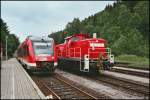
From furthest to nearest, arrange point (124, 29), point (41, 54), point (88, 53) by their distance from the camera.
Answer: point (124, 29), point (41, 54), point (88, 53)

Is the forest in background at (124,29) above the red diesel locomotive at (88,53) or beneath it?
above

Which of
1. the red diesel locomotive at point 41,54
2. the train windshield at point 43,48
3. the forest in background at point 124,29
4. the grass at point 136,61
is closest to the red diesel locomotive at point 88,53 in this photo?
the red diesel locomotive at point 41,54

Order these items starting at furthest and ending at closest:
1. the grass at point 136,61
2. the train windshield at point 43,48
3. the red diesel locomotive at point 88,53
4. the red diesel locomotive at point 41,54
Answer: the grass at point 136,61
the train windshield at point 43,48
the red diesel locomotive at point 41,54
the red diesel locomotive at point 88,53

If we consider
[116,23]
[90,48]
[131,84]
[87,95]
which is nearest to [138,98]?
[87,95]

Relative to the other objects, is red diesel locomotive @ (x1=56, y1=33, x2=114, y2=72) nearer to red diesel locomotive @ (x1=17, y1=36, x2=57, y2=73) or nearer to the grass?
red diesel locomotive @ (x1=17, y1=36, x2=57, y2=73)

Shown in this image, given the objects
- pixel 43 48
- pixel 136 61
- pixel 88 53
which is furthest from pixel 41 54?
pixel 136 61

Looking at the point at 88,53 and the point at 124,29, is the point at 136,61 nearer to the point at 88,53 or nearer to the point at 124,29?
the point at 88,53

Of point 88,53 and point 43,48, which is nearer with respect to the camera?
point 88,53

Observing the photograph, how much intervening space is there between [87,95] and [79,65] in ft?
28.4

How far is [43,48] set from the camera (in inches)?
902

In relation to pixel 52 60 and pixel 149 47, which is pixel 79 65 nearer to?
pixel 52 60

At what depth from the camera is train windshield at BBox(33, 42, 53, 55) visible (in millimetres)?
22694

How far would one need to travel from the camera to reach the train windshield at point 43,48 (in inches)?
893

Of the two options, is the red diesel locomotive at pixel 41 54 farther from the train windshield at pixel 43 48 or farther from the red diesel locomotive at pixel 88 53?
the red diesel locomotive at pixel 88 53
